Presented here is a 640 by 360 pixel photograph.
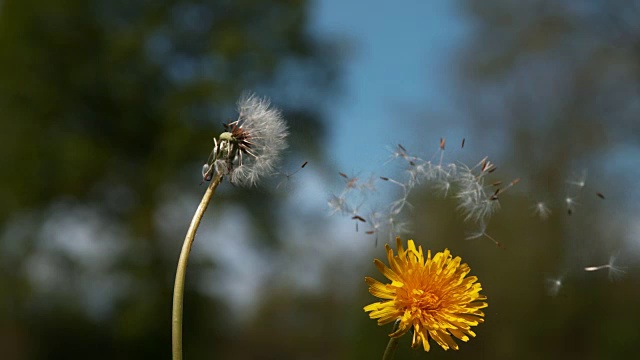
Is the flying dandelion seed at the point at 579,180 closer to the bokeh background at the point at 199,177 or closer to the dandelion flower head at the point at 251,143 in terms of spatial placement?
the dandelion flower head at the point at 251,143

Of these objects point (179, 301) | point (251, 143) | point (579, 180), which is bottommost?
point (179, 301)

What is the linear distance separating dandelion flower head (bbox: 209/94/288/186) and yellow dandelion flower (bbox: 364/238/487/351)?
0.15 metres

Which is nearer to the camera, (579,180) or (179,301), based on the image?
(179,301)

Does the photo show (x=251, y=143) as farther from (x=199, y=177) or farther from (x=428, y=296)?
(x=199, y=177)

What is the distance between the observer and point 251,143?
2.63 ft

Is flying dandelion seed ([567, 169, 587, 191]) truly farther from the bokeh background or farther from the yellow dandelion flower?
the bokeh background

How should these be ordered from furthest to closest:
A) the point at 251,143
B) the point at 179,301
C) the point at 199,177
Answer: the point at 199,177
the point at 251,143
the point at 179,301

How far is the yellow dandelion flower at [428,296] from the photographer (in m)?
0.81

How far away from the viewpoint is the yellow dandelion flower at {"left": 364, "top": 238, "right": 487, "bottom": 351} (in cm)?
81

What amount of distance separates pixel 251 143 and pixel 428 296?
0.23m

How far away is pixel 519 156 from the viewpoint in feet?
19.4

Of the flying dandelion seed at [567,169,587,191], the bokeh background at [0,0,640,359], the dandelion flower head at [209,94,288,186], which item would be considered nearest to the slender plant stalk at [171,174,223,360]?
the dandelion flower head at [209,94,288,186]

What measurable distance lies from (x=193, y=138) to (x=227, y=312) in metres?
1.58

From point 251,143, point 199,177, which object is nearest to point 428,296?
point 251,143
